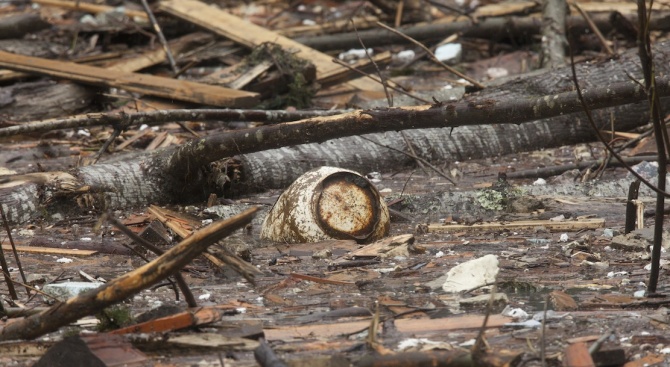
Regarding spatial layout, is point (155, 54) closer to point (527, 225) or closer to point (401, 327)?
point (527, 225)

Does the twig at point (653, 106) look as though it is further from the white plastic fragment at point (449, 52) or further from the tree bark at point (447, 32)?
the tree bark at point (447, 32)

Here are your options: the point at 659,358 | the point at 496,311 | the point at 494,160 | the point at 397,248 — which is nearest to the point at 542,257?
the point at 397,248

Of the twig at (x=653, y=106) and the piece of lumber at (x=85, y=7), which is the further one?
the piece of lumber at (x=85, y=7)

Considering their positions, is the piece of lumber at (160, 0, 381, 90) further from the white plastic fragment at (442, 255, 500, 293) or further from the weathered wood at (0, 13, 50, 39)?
the white plastic fragment at (442, 255, 500, 293)

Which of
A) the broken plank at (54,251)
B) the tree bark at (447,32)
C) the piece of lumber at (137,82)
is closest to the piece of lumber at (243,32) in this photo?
the tree bark at (447,32)

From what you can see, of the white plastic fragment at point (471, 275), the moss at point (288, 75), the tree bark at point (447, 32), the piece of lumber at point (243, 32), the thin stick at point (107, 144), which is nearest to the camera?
the white plastic fragment at point (471, 275)

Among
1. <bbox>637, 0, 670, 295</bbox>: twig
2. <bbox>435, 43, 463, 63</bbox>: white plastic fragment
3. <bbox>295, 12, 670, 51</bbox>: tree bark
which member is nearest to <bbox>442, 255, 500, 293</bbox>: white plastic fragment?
<bbox>637, 0, 670, 295</bbox>: twig

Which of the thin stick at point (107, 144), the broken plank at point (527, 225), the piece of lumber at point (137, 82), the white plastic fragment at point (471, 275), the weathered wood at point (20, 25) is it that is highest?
the weathered wood at point (20, 25)
